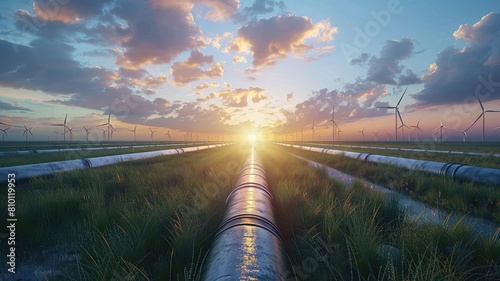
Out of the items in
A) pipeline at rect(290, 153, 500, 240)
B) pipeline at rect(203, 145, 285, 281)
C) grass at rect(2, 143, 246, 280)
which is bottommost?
pipeline at rect(290, 153, 500, 240)

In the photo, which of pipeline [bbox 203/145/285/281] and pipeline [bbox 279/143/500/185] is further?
pipeline [bbox 279/143/500/185]

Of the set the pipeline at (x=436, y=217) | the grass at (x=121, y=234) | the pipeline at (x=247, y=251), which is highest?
the pipeline at (x=247, y=251)

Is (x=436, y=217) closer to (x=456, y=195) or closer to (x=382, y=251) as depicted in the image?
(x=456, y=195)

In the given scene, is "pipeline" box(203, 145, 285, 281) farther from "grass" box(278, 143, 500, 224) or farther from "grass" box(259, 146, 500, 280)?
"grass" box(278, 143, 500, 224)

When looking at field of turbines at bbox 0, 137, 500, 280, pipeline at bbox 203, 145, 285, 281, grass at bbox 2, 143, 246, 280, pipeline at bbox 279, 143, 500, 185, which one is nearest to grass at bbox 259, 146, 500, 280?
field of turbines at bbox 0, 137, 500, 280

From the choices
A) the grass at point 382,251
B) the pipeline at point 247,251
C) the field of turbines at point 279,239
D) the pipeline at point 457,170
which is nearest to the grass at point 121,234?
the field of turbines at point 279,239

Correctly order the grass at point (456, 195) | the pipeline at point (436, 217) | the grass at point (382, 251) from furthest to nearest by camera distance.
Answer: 1. the grass at point (456, 195)
2. the pipeline at point (436, 217)
3. the grass at point (382, 251)

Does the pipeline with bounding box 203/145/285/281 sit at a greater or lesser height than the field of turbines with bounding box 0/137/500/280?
greater

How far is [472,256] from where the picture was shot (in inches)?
104

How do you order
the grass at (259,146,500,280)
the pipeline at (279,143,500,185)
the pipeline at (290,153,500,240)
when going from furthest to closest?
the pipeline at (279,143,500,185) < the pipeline at (290,153,500,240) < the grass at (259,146,500,280)

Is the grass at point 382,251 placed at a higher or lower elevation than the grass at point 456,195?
higher

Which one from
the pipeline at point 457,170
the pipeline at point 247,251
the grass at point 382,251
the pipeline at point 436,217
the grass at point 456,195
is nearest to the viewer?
the pipeline at point 247,251

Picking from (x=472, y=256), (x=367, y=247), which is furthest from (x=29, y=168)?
(x=472, y=256)

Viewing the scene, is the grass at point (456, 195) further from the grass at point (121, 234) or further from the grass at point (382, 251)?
the grass at point (121, 234)
